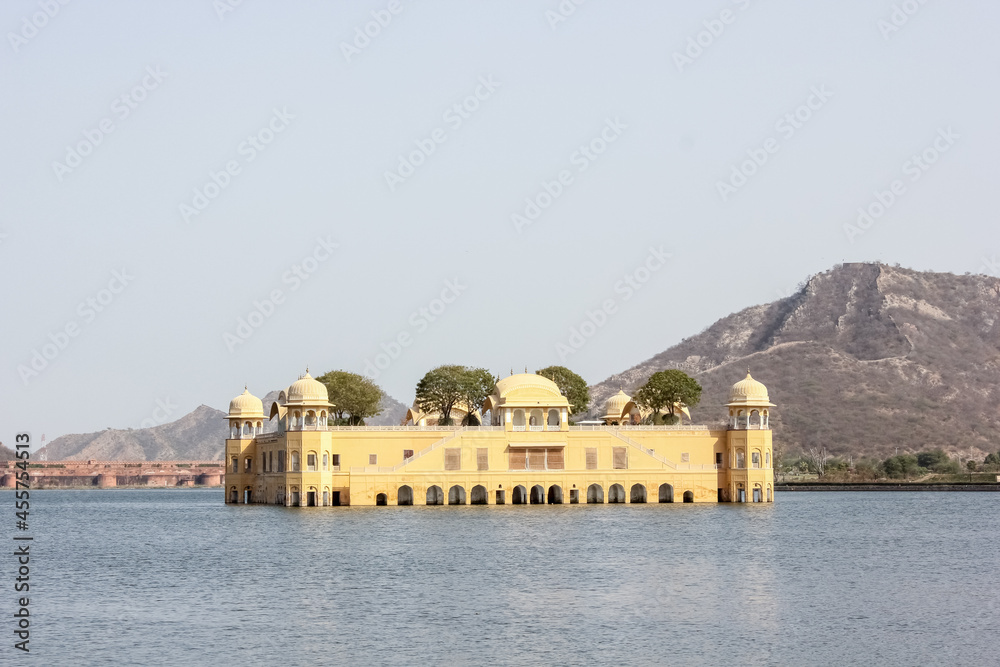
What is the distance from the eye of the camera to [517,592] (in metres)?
40.8

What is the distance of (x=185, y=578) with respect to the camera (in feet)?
148

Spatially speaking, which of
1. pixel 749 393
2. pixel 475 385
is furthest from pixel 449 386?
pixel 749 393

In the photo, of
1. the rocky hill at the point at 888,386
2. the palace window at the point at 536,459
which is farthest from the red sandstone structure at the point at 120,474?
the palace window at the point at 536,459

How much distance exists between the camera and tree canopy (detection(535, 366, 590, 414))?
103 meters

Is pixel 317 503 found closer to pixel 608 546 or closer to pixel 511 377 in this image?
pixel 511 377

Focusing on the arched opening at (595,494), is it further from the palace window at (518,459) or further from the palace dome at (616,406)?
the palace dome at (616,406)

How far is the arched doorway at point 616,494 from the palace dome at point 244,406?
24820mm

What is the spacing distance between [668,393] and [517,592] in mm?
57303

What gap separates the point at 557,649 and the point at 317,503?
50.5 metres

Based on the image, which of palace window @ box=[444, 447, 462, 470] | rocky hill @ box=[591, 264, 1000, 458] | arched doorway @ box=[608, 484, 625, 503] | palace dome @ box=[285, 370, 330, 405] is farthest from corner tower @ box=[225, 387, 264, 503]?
rocky hill @ box=[591, 264, 1000, 458]

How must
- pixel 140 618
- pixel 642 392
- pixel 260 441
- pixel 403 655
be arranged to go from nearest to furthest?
pixel 403 655 → pixel 140 618 → pixel 260 441 → pixel 642 392

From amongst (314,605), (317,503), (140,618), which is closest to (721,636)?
(314,605)

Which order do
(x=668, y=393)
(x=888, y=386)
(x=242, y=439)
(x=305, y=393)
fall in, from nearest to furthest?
(x=305, y=393), (x=242, y=439), (x=668, y=393), (x=888, y=386)

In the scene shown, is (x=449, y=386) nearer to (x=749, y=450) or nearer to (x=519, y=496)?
(x=519, y=496)
